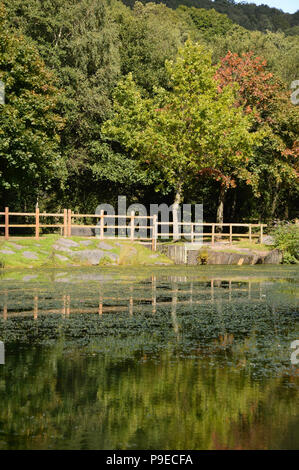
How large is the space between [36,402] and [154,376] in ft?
6.24

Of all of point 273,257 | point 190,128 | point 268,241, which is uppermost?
point 190,128

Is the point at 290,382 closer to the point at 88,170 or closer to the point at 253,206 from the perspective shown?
the point at 88,170

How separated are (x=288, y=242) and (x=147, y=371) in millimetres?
28061

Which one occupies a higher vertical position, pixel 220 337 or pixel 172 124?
pixel 172 124

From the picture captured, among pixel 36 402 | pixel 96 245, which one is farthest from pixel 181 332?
pixel 96 245

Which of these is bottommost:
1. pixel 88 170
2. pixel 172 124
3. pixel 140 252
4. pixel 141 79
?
pixel 140 252

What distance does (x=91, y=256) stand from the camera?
32.4m

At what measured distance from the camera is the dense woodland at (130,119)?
39312 millimetres

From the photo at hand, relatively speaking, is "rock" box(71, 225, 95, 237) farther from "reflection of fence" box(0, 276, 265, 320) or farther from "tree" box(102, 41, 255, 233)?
"reflection of fence" box(0, 276, 265, 320)


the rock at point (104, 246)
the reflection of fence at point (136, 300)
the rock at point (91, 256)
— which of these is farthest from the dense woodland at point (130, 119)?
the reflection of fence at point (136, 300)

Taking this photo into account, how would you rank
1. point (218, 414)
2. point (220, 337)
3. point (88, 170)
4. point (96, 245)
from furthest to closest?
point (88, 170) < point (96, 245) < point (220, 337) < point (218, 414)

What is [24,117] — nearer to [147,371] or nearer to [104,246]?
[104,246]

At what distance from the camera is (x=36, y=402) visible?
26.4 feet

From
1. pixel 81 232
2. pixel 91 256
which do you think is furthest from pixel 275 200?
pixel 91 256
